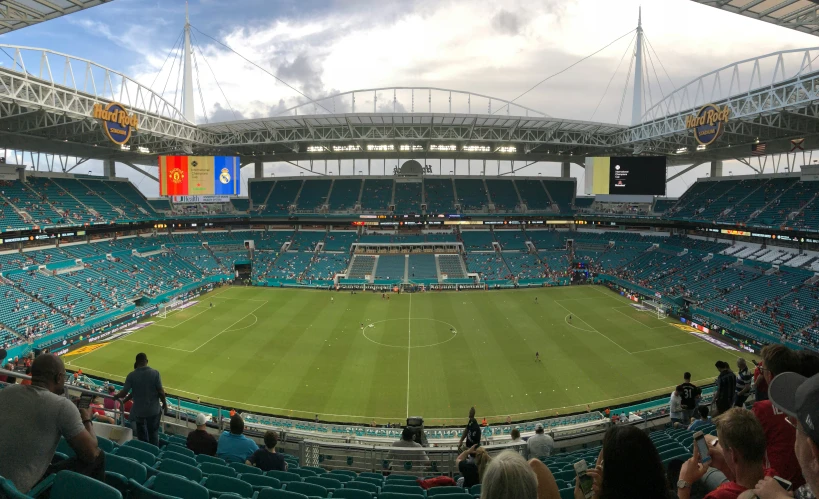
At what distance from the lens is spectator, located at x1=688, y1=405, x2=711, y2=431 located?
10305 mm

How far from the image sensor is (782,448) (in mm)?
3729

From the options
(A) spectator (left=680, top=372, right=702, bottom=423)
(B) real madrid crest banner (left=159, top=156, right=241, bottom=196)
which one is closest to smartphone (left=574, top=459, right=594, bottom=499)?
(A) spectator (left=680, top=372, right=702, bottom=423)

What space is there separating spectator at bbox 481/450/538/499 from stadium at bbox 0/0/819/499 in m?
1.16

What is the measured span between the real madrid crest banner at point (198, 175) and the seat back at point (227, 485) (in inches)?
2101

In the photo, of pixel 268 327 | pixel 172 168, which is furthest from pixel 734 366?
pixel 172 168

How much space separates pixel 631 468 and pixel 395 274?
5179 centimetres

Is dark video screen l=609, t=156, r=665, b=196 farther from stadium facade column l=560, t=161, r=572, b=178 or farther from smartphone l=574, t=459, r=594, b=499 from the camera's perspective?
smartphone l=574, t=459, r=594, b=499

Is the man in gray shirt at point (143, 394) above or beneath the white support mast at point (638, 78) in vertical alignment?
beneath

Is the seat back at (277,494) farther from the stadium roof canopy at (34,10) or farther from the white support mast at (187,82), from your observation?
the white support mast at (187,82)

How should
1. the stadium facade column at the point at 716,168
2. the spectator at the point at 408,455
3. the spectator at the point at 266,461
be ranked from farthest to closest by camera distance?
the stadium facade column at the point at 716,168 < the spectator at the point at 408,455 < the spectator at the point at 266,461

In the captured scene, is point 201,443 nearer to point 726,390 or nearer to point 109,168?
point 726,390

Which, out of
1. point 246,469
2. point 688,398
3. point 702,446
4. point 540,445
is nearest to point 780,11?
point 688,398

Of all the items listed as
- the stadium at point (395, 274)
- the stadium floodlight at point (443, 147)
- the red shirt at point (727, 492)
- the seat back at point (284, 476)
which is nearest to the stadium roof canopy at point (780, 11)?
the stadium at point (395, 274)

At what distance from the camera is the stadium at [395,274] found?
1606 cm
